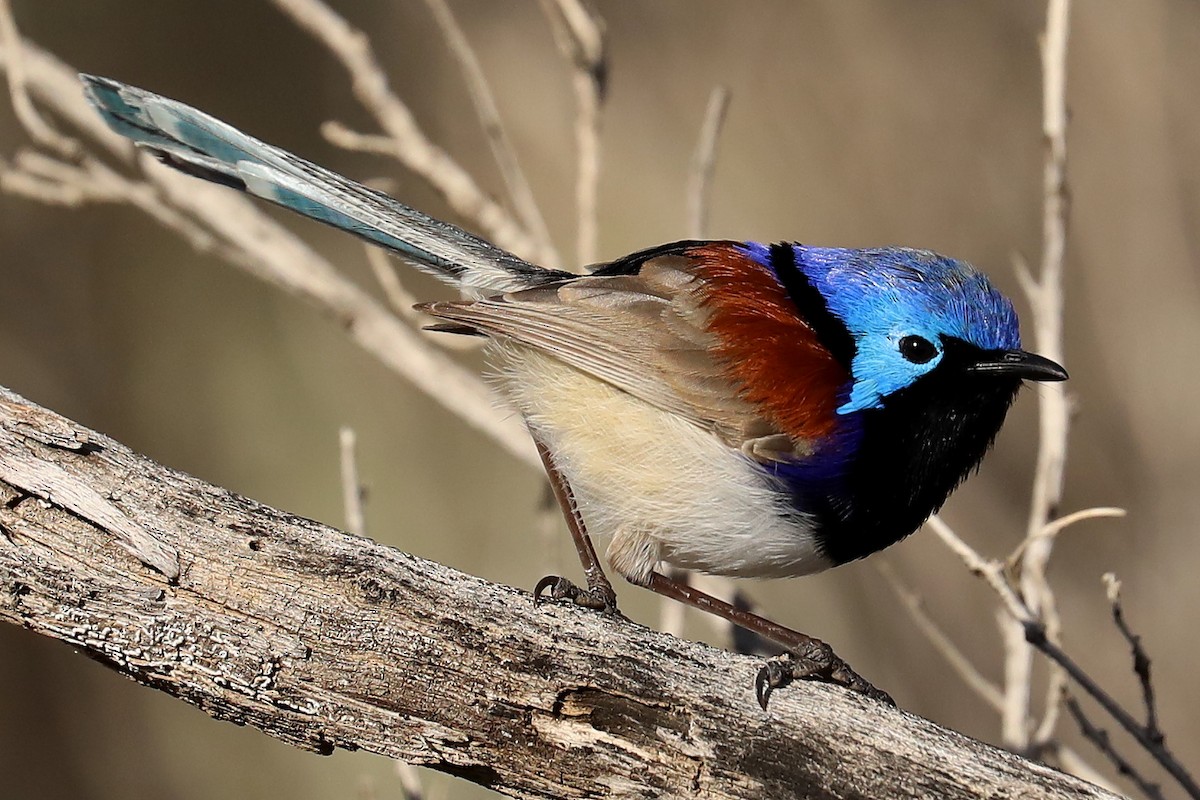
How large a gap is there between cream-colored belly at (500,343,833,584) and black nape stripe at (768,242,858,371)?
41cm

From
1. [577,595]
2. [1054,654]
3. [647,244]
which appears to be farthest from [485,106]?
[647,244]

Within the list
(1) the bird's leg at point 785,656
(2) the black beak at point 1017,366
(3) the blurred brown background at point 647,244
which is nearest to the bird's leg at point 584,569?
(1) the bird's leg at point 785,656

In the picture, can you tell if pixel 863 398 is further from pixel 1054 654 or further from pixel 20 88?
pixel 20 88

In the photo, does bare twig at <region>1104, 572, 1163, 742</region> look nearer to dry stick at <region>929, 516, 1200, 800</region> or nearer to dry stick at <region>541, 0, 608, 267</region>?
dry stick at <region>929, 516, 1200, 800</region>

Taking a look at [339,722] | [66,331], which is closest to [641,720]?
[339,722]

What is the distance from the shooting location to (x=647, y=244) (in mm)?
6547

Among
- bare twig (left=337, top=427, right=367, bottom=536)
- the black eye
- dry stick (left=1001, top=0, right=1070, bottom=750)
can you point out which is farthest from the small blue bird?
bare twig (left=337, top=427, right=367, bottom=536)

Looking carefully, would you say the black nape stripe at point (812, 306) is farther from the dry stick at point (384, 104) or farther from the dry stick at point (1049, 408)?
the dry stick at point (384, 104)

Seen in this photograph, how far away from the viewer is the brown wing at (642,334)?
318cm

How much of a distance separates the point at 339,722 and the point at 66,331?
15.2ft

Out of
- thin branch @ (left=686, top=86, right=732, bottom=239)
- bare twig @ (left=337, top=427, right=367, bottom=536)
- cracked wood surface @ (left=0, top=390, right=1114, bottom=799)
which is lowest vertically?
cracked wood surface @ (left=0, top=390, right=1114, bottom=799)

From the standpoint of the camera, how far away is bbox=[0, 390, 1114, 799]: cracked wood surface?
2385 millimetres

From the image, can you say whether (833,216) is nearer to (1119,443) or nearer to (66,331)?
(1119,443)

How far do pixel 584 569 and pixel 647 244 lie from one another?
11.3 ft
